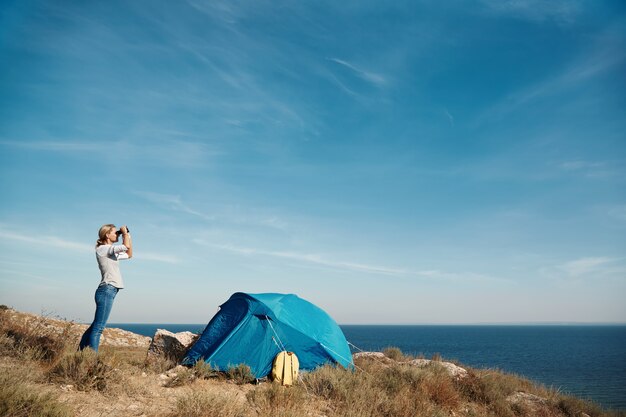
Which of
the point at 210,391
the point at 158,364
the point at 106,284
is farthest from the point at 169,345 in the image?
the point at 210,391

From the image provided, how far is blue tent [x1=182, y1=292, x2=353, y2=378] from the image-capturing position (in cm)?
859

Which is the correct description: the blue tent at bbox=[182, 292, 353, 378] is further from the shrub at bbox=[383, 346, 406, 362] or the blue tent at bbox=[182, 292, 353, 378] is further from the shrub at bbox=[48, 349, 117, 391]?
the shrub at bbox=[383, 346, 406, 362]

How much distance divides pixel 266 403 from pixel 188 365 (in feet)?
12.3

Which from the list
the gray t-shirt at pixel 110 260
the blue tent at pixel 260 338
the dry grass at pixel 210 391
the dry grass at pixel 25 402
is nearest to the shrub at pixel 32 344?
the dry grass at pixel 210 391

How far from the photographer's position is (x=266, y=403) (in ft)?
19.9

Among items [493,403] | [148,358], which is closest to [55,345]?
[148,358]

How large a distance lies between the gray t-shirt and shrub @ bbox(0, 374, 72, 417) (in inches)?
89.0

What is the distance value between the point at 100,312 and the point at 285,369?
145 inches

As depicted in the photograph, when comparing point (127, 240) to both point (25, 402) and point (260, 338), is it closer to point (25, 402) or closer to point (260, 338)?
point (25, 402)

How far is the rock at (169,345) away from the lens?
9.66 m

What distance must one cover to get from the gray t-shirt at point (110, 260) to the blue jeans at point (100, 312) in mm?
121

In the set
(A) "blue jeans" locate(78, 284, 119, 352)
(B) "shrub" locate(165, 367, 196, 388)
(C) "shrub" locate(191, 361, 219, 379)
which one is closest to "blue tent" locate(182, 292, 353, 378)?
(C) "shrub" locate(191, 361, 219, 379)

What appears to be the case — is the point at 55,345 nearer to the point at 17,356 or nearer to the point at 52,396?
the point at 17,356

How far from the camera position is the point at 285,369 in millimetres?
7742
